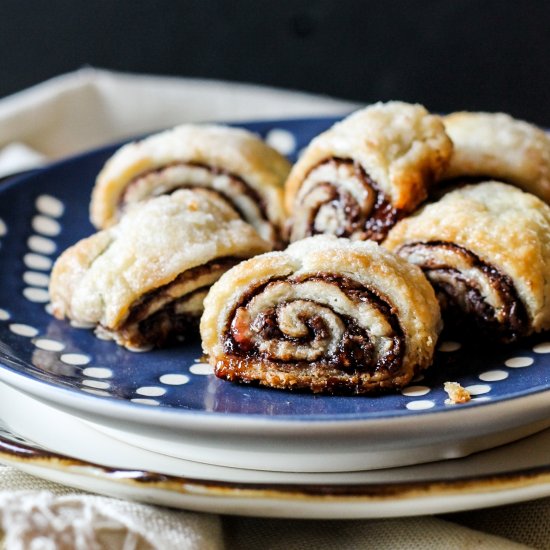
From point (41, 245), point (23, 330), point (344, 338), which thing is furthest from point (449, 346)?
point (41, 245)

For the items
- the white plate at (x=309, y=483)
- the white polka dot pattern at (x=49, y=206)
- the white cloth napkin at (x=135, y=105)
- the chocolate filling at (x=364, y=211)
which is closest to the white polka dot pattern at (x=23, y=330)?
the white plate at (x=309, y=483)

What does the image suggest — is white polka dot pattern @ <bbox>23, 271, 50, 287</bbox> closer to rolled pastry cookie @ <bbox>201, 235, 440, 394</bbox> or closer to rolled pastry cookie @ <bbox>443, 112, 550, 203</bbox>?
rolled pastry cookie @ <bbox>201, 235, 440, 394</bbox>

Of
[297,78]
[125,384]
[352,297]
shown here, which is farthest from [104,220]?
[297,78]

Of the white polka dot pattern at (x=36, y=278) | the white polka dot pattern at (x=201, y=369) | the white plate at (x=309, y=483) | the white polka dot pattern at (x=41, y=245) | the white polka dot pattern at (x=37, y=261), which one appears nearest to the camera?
the white plate at (x=309, y=483)

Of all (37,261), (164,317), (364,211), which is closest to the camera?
(164,317)

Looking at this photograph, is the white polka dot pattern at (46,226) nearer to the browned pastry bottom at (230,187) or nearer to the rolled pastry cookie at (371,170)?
the browned pastry bottom at (230,187)

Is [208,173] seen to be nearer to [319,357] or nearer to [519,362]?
[319,357]
